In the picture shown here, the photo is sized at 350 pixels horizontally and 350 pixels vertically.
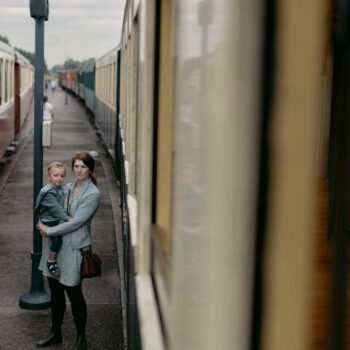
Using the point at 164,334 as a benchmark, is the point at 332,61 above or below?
above

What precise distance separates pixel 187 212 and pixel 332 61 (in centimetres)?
40

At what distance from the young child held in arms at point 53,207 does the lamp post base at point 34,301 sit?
1.56m

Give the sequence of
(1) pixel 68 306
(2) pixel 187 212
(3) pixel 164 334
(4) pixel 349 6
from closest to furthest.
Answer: (4) pixel 349 6
(2) pixel 187 212
(3) pixel 164 334
(1) pixel 68 306

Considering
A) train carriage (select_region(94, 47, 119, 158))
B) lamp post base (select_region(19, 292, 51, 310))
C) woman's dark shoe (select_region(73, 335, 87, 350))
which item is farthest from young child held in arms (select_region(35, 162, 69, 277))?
train carriage (select_region(94, 47, 119, 158))

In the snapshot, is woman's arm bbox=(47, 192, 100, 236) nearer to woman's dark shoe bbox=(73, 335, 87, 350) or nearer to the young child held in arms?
the young child held in arms

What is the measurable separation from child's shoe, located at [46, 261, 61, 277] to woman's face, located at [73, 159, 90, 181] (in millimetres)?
578

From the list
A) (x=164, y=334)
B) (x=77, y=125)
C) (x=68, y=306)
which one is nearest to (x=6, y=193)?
(x=68, y=306)

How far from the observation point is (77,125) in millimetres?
31641

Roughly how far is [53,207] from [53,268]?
41cm

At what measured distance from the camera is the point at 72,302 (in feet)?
18.4

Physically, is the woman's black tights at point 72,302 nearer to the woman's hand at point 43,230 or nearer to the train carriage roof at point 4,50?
the woman's hand at point 43,230

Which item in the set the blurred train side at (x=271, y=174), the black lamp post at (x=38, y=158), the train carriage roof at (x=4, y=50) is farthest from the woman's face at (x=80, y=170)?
the train carriage roof at (x=4, y=50)

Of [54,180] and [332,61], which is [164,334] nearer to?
[332,61]

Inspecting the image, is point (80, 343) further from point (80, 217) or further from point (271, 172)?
point (271, 172)
